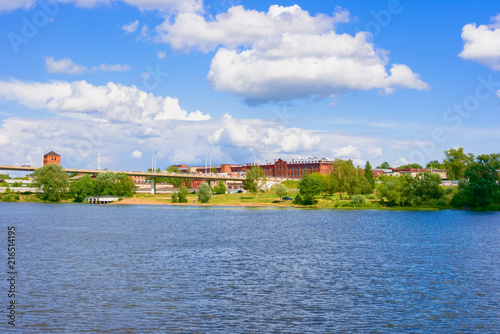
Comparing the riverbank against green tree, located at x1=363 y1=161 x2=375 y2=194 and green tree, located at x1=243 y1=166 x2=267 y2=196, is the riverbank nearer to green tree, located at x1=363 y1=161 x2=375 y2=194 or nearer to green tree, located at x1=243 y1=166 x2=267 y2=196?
green tree, located at x1=243 y1=166 x2=267 y2=196

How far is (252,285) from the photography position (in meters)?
32.8

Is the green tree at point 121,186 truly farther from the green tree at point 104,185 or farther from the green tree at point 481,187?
the green tree at point 481,187

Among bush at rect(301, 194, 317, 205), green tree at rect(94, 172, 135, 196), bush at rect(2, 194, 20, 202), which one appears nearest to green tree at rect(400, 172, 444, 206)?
bush at rect(301, 194, 317, 205)

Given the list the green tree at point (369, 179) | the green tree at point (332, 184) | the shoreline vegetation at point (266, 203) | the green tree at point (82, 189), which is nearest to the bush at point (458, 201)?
the shoreline vegetation at point (266, 203)

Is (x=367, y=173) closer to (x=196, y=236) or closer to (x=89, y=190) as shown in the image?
(x=89, y=190)

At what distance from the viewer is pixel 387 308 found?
27.5m

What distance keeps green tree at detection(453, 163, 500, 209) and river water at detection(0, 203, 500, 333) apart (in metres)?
70.2

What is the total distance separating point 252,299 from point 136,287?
864cm

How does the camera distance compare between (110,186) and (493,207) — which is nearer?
(493,207)

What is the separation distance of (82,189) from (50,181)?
1378 cm

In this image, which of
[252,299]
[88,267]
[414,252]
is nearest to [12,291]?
[88,267]

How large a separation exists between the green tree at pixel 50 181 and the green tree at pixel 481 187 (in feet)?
428

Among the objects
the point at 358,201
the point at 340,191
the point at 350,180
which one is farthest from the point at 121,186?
the point at 358,201

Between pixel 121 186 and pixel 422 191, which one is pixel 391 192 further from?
pixel 121 186
